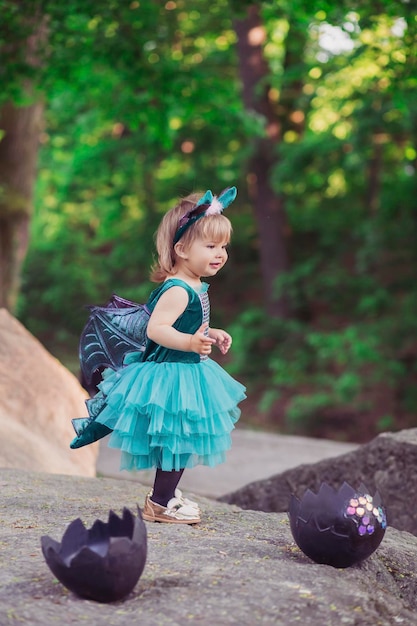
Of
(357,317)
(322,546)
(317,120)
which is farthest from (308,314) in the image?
(322,546)

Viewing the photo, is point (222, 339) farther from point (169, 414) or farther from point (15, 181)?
point (15, 181)

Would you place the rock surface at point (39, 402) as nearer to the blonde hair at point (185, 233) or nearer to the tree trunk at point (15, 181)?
the blonde hair at point (185, 233)

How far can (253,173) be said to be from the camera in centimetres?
1535

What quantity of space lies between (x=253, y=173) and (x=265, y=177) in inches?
10.4

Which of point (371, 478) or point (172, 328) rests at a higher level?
point (172, 328)

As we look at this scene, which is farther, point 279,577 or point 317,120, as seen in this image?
point 317,120

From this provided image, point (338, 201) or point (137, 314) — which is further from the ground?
point (338, 201)

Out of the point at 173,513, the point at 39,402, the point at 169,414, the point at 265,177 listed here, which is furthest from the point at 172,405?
the point at 265,177

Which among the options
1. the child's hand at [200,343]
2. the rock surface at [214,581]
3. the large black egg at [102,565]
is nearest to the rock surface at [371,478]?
the rock surface at [214,581]

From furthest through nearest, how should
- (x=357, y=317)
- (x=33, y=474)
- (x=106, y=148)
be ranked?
1. (x=106, y=148)
2. (x=357, y=317)
3. (x=33, y=474)

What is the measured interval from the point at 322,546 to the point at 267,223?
12.5 meters

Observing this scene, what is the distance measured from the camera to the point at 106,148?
15883mm

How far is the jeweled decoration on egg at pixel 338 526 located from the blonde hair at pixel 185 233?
1.14 metres

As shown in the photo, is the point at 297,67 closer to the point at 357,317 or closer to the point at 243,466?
the point at 357,317
